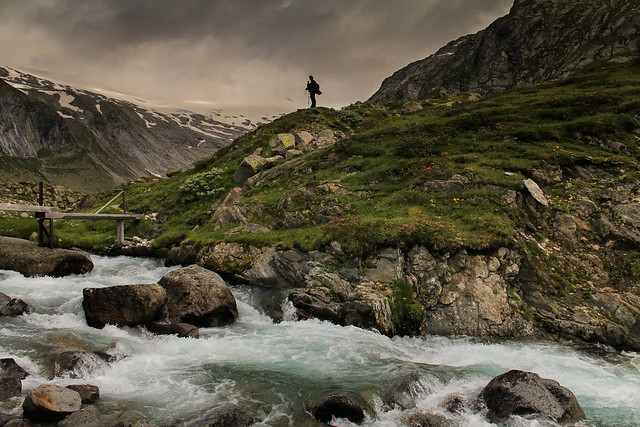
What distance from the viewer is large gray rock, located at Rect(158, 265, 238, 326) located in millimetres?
18984

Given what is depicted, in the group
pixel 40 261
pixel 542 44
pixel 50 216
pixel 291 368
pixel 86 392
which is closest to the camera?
pixel 86 392

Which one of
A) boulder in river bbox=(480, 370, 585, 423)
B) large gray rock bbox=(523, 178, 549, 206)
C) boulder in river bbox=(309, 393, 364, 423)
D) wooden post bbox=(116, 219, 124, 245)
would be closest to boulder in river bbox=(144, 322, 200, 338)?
boulder in river bbox=(309, 393, 364, 423)

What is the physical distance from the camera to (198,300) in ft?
63.6

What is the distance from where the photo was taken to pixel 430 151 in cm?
3334

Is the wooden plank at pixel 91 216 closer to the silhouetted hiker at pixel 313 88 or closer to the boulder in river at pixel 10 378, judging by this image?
the boulder in river at pixel 10 378

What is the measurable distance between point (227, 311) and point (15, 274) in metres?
15.8

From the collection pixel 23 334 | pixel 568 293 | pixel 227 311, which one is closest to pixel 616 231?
pixel 568 293

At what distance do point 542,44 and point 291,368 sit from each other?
162320 mm

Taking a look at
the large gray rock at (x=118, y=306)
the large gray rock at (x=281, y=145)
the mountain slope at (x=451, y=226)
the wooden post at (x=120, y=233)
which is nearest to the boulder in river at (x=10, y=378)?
the large gray rock at (x=118, y=306)

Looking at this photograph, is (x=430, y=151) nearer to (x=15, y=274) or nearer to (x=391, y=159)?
(x=391, y=159)

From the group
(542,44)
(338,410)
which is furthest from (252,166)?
(542,44)

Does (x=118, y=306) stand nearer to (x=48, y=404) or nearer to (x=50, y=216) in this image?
(x=48, y=404)

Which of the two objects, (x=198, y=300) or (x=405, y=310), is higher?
(x=198, y=300)

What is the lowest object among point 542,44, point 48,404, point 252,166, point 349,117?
point 48,404
